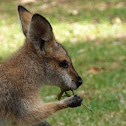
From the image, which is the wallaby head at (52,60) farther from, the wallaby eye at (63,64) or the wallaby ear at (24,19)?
the wallaby ear at (24,19)

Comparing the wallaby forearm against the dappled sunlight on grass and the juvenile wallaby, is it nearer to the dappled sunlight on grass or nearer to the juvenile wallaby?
the juvenile wallaby

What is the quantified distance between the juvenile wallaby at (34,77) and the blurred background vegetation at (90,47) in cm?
102

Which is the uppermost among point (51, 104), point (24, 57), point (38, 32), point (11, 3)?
point (38, 32)

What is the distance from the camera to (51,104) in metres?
3.01

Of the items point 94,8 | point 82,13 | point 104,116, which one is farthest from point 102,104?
point 94,8

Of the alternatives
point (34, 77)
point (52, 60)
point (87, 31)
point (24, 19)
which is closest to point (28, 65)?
point (34, 77)

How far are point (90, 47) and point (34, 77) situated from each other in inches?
159

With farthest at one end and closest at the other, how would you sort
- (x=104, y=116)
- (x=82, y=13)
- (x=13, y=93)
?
(x=82, y=13) → (x=104, y=116) → (x=13, y=93)

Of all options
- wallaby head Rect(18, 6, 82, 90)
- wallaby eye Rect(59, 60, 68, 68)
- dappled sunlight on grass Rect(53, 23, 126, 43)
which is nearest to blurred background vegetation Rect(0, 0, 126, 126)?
dappled sunlight on grass Rect(53, 23, 126, 43)

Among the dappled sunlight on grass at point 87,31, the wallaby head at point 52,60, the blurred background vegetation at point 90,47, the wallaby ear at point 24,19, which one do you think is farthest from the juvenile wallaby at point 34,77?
the dappled sunlight on grass at point 87,31

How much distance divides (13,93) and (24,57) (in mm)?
436

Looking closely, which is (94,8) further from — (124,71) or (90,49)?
(124,71)

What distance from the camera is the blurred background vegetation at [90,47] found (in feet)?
14.0

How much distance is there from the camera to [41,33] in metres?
3.13
